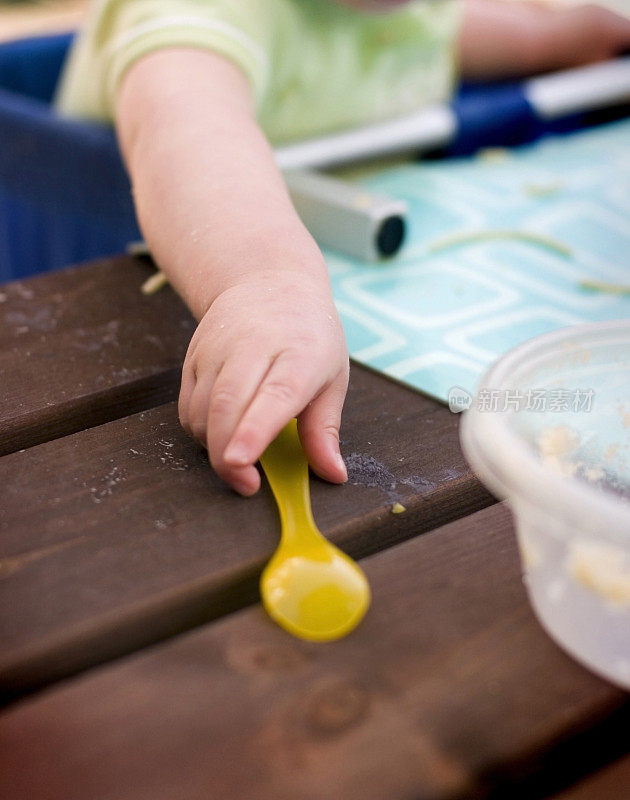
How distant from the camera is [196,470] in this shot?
1.36ft

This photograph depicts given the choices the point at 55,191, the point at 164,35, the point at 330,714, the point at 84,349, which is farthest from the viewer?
the point at 55,191

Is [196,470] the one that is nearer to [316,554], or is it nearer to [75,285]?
[316,554]

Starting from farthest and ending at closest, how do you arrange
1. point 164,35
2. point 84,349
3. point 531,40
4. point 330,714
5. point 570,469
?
point 531,40 → point 164,35 → point 84,349 → point 570,469 → point 330,714

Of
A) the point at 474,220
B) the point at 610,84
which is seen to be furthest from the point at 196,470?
the point at 610,84

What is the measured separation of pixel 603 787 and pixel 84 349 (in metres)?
0.39

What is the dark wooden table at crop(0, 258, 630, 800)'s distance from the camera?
27cm

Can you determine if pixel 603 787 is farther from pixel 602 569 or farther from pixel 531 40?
pixel 531 40

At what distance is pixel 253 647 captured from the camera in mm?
314

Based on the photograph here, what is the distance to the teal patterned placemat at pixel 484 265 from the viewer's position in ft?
1.88

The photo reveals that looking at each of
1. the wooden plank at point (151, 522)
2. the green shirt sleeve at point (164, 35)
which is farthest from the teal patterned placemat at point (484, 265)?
the green shirt sleeve at point (164, 35)

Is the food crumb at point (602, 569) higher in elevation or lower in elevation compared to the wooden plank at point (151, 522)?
higher

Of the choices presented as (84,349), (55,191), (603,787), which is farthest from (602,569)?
(55,191)

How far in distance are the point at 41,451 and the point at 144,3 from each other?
51 cm

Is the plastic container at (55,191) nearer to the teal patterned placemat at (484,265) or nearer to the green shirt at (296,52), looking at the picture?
the green shirt at (296,52)
